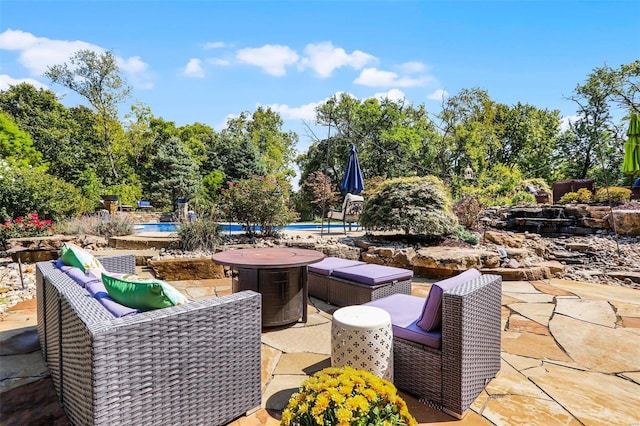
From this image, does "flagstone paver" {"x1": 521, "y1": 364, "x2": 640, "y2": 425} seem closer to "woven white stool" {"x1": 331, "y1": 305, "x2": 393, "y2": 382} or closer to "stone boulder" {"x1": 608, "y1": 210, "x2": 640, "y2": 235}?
"woven white stool" {"x1": 331, "y1": 305, "x2": 393, "y2": 382}

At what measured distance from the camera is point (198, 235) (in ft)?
17.4

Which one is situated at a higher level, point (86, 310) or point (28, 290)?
point (86, 310)

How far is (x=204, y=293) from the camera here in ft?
12.9

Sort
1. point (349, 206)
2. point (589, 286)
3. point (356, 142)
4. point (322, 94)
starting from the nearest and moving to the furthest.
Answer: point (589, 286), point (349, 206), point (322, 94), point (356, 142)

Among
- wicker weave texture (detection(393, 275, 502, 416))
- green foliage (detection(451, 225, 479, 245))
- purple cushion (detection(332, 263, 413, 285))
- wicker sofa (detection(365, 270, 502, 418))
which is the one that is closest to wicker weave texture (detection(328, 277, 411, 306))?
purple cushion (detection(332, 263, 413, 285))

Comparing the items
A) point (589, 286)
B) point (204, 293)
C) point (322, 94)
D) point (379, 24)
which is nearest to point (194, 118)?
point (322, 94)

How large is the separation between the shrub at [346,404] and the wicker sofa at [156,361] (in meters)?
0.51

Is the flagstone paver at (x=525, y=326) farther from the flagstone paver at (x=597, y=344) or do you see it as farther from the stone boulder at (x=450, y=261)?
the stone boulder at (x=450, y=261)

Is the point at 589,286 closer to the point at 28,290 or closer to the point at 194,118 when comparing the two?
the point at 28,290

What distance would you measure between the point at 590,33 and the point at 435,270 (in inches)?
248

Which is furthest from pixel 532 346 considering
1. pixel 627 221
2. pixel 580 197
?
pixel 580 197

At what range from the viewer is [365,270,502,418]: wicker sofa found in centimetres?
167

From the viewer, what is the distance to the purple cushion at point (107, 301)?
1.48 m

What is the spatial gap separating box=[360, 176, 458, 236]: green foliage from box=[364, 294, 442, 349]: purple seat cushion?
10.6ft
